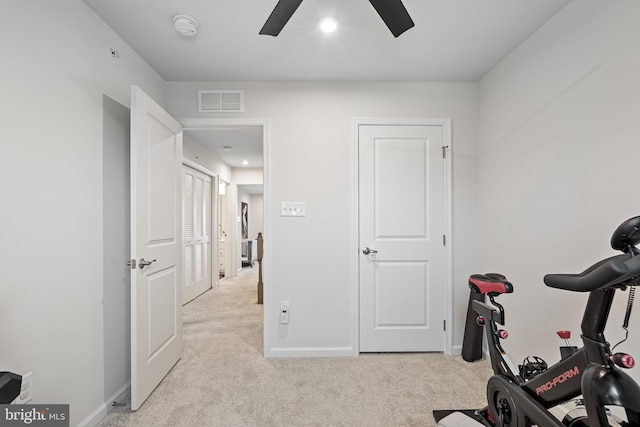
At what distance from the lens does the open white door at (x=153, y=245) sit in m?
1.85

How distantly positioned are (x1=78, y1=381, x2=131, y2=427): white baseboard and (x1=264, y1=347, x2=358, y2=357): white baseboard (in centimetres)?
104

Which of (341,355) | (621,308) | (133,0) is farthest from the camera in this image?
(341,355)

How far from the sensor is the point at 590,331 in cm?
106

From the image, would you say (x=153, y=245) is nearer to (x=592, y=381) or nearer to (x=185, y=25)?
(x=185, y=25)

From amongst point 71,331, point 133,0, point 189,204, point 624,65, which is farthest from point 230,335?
point 624,65

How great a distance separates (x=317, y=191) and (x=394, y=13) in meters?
1.53

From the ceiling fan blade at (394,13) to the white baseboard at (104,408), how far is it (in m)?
2.68

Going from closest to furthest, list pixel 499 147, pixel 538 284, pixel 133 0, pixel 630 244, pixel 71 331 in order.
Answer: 1. pixel 630 244
2. pixel 71 331
3. pixel 133 0
4. pixel 538 284
5. pixel 499 147

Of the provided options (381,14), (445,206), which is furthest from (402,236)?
(381,14)

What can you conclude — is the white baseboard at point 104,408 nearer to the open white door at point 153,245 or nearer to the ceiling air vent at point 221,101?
the open white door at point 153,245

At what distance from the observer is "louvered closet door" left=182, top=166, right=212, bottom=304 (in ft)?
14.7

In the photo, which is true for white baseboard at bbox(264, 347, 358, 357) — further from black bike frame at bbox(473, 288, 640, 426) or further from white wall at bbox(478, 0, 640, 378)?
black bike frame at bbox(473, 288, 640, 426)

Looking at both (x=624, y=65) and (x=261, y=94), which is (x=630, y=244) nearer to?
(x=624, y=65)

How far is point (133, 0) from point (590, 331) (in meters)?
2.74
